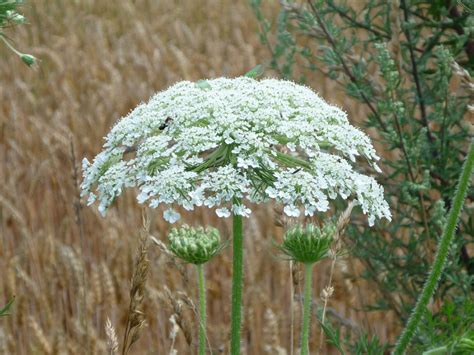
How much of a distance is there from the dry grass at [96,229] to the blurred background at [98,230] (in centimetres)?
1

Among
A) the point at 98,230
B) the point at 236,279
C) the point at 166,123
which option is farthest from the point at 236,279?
the point at 98,230

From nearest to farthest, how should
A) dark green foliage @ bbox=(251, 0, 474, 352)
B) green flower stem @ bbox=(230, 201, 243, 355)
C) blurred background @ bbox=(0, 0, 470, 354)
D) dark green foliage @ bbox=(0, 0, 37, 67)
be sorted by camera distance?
green flower stem @ bbox=(230, 201, 243, 355) → dark green foliage @ bbox=(0, 0, 37, 67) → dark green foliage @ bbox=(251, 0, 474, 352) → blurred background @ bbox=(0, 0, 470, 354)

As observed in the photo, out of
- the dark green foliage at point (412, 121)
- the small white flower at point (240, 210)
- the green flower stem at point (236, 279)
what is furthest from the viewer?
the dark green foliage at point (412, 121)

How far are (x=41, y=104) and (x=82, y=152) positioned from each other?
1.11 metres

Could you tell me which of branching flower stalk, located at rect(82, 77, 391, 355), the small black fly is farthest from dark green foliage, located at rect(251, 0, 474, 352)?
the small black fly

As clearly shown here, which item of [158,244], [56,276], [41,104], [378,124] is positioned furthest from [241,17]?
[158,244]

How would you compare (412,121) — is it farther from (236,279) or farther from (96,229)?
(96,229)

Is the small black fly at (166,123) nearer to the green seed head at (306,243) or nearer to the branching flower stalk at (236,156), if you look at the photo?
the branching flower stalk at (236,156)

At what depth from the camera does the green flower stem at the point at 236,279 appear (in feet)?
6.44

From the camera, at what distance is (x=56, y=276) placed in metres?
5.04

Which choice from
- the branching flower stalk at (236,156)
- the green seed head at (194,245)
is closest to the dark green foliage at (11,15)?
the branching flower stalk at (236,156)

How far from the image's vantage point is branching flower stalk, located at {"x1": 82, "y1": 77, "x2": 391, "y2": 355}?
6.04 ft

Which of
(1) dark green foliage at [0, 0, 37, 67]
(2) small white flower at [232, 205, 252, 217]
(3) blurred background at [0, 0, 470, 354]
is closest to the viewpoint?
(2) small white flower at [232, 205, 252, 217]

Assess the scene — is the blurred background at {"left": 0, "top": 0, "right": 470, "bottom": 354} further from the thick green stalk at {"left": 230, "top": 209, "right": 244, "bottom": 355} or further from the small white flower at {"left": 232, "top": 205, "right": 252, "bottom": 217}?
the small white flower at {"left": 232, "top": 205, "right": 252, "bottom": 217}
